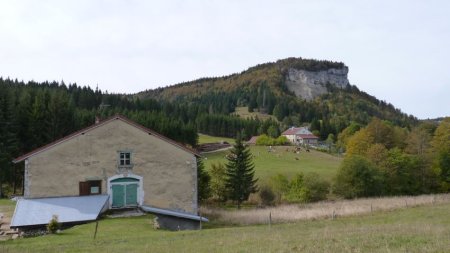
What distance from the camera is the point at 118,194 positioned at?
3130 cm

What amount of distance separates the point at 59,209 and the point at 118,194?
16.1 ft

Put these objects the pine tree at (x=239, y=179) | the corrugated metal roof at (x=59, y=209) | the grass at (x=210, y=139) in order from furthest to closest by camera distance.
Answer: the grass at (x=210, y=139) → the pine tree at (x=239, y=179) → the corrugated metal roof at (x=59, y=209)

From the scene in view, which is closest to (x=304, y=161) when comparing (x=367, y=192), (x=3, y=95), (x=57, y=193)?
(x=367, y=192)

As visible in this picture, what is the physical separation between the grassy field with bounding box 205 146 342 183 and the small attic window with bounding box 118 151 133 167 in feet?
101

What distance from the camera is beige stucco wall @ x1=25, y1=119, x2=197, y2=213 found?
2997 cm

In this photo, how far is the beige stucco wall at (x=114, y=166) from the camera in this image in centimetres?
2997

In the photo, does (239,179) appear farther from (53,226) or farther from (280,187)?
(53,226)

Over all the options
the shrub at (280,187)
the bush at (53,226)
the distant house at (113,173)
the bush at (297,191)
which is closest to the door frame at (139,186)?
the distant house at (113,173)

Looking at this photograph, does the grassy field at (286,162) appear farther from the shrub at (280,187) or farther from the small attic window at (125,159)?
the small attic window at (125,159)

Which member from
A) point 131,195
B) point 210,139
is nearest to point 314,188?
point 131,195

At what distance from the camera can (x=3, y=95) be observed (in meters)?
49.8

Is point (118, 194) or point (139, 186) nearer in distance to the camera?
point (118, 194)

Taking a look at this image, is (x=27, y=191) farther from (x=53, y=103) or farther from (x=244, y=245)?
(x=53, y=103)

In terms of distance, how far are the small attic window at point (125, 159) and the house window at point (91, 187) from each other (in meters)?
2.06
